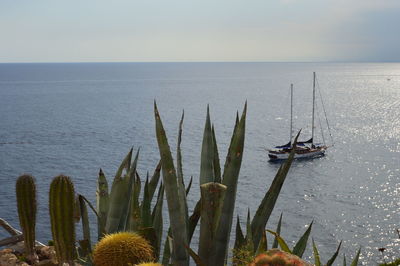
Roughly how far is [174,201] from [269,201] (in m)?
0.74

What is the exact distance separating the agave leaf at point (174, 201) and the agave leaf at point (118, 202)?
2.70ft

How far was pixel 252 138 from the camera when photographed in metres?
84.2

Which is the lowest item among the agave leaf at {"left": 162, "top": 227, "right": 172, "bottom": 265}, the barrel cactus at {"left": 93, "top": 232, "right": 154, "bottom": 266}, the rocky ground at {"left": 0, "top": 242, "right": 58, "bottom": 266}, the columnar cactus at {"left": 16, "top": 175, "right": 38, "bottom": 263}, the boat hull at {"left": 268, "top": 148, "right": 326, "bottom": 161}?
the boat hull at {"left": 268, "top": 148, "right": 326, "bottom": 161}

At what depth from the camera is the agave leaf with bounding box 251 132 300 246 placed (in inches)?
142

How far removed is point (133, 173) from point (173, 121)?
315ft

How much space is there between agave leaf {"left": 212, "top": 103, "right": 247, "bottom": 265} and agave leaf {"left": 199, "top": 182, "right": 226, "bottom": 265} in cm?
7

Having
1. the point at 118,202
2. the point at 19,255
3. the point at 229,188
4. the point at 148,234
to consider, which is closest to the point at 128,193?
the point at 118,202

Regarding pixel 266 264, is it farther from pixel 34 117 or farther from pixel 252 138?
pixel 34 117

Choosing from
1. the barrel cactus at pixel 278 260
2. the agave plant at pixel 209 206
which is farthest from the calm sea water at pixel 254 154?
the barrel cactus at pixel 278 260

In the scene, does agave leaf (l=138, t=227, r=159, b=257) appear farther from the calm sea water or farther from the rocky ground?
the calm sea water

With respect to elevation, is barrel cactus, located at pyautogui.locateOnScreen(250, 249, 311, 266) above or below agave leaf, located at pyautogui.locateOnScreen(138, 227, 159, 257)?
above

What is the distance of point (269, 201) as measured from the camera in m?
3.69

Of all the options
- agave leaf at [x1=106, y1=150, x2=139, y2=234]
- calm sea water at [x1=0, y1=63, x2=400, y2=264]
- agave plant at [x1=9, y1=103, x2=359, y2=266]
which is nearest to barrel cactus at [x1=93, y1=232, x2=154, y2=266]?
agave plant at [x1=9, y1=103, x2=359, y2=266]

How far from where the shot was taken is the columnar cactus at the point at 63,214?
4586mm
